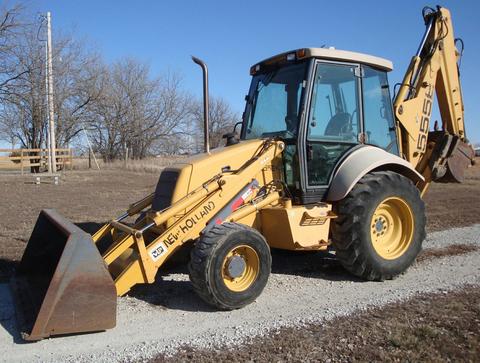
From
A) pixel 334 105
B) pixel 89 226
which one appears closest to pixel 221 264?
pixel 334 105

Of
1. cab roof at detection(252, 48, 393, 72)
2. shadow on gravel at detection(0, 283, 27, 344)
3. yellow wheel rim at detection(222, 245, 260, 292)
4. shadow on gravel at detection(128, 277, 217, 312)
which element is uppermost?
cab roof at detection(252, 48, 393, 72)

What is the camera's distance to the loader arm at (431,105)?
672 cm

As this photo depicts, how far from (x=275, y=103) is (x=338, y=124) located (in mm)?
831

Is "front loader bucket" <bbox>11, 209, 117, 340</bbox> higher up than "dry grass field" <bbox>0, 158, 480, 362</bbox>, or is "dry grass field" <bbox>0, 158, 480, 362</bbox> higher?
"front loader bucket" <bbox>11, 209, 117, 340</bbox>

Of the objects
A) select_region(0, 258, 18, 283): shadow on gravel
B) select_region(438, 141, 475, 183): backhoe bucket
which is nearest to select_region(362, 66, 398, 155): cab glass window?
select_region(438, 141, 475, 183): backhoe bucket

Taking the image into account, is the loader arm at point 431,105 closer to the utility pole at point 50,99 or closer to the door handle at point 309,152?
the door handle at point 309,152

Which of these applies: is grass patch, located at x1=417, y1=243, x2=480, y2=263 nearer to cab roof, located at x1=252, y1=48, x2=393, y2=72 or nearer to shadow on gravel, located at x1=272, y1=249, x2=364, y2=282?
shadow on gravel, located at x1=272, y1=249, x2=364, y2=282

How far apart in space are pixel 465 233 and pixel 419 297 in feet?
13.7

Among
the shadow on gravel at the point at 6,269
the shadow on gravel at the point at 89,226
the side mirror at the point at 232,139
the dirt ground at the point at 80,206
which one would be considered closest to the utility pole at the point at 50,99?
the dirt ground at the point at 80,206

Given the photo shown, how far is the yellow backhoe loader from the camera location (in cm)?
452

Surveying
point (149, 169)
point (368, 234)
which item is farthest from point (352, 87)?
point (149, 169)

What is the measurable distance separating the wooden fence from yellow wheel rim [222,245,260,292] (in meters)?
24.2

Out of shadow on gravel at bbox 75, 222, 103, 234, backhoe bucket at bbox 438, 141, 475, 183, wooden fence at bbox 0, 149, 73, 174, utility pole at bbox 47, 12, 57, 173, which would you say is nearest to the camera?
backhoe bucket at bbox 438, 141, 475, 183

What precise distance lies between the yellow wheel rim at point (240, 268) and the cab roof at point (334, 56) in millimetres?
2390
